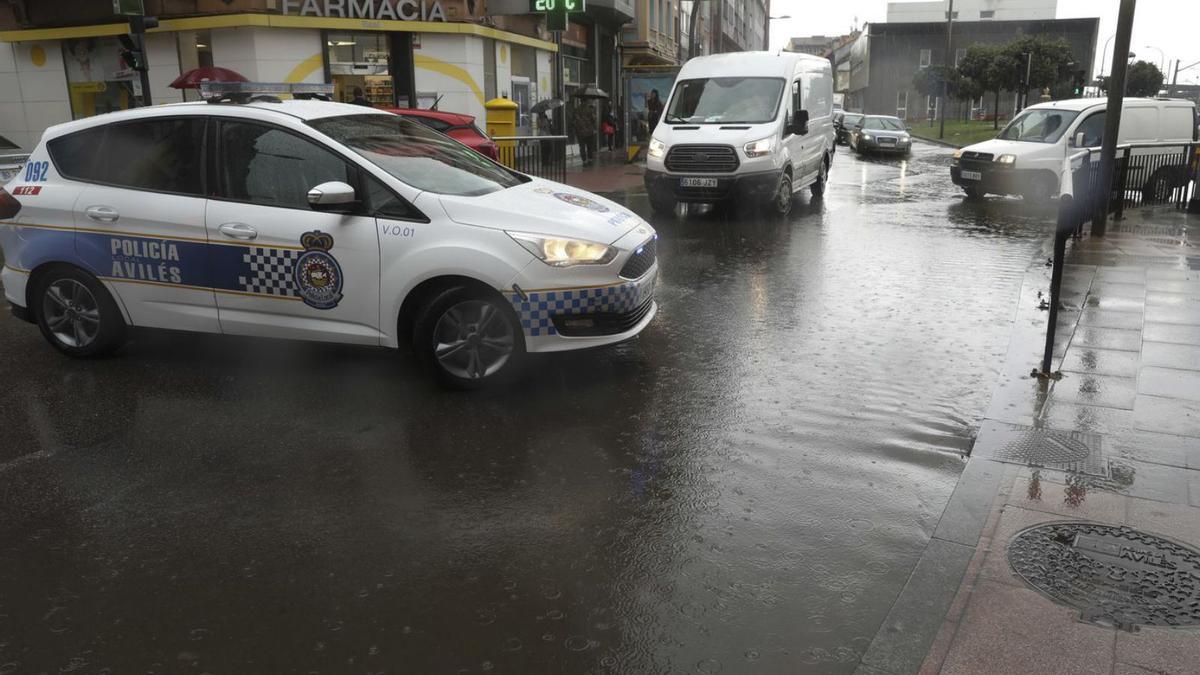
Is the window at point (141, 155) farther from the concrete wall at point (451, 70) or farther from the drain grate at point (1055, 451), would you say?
the concrete wall at point (451, 70)

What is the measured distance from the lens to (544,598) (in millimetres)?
3439

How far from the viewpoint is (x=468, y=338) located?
5.63 m

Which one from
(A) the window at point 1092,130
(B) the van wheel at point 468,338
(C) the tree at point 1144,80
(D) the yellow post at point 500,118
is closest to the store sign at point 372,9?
(D) the yellow post at point 500,118

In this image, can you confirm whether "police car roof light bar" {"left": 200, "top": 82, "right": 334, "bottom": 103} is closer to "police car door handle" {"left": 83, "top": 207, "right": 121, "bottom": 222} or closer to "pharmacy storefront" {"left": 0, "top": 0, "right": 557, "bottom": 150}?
"police car door handle" {"left": 83, "top": 207, "right": 121, "bottom": 222}

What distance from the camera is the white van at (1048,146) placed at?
15344 mm

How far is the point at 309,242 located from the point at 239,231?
50 cm

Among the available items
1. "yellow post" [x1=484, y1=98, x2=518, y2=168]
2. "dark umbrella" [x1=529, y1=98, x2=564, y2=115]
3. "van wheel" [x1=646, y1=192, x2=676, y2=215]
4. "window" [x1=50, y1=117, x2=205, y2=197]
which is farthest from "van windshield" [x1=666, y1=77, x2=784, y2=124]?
"window" [x1=50, y1=117, x2=205, y2=197]

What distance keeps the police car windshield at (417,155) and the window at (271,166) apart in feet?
0.58

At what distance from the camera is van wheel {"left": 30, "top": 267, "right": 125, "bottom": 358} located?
6258 millimetres

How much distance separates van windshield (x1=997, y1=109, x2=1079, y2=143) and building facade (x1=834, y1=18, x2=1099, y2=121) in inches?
2305

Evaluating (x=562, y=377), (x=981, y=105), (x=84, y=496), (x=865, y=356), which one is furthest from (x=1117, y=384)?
(x=981, y=105)

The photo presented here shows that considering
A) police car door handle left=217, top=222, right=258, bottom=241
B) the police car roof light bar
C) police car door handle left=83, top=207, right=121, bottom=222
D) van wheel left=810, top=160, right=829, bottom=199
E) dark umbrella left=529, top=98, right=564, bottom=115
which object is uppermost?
the police car roof light bar

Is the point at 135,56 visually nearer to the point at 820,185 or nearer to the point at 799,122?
the point at 799,122

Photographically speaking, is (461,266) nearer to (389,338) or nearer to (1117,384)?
(389,338)
